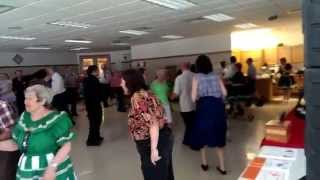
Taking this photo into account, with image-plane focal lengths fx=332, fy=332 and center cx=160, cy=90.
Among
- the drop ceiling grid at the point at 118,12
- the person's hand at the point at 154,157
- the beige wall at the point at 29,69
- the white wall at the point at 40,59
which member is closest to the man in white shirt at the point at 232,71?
the drop ceiling grid at the point at 118,12

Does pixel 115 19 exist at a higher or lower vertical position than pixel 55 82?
higher

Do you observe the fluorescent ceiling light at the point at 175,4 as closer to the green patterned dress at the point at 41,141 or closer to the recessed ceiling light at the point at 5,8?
the recessed ceiling light at the point at 5,8

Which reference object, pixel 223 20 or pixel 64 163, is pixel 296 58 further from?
pixel 64 163

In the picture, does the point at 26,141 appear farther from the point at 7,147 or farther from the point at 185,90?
the point at 185,90

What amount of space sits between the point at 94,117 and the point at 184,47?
852 cm

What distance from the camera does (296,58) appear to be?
13.0 meters

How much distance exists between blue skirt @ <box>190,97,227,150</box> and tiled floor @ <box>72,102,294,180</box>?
442 mm

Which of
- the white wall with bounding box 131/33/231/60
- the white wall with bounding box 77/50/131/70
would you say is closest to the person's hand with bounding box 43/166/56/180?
the white wall with bounding box 131/33/231/60

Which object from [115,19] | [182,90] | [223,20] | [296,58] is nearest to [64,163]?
[182,90]

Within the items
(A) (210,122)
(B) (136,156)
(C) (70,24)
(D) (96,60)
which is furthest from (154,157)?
(D) (96,60)

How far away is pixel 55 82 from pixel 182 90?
3.65 m

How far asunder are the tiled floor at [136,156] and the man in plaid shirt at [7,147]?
5.48ft

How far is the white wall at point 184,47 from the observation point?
42.5 feet

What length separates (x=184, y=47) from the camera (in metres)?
14.1
